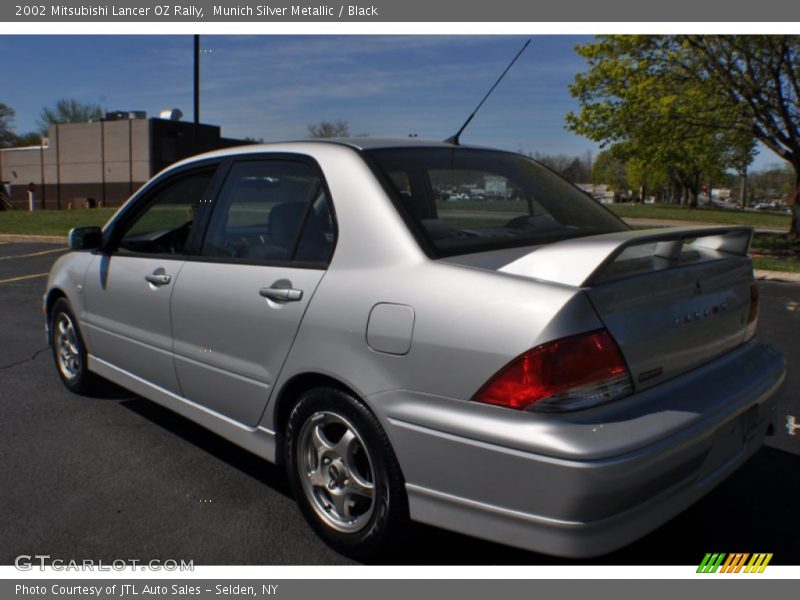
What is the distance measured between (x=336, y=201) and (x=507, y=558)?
162 cm

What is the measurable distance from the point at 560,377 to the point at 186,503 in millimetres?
2053

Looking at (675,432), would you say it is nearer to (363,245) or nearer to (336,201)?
(363,245)

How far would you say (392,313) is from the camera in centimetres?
261

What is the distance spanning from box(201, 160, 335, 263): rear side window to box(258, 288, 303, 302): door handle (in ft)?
0.52

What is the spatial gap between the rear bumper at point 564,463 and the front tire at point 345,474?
90 millimetres

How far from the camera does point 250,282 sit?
3258mm

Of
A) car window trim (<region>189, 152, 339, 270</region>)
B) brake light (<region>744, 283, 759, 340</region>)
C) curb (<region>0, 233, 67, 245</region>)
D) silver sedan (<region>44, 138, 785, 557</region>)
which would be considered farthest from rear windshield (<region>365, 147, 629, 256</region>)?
curb (<region>0, 233, 67, 245</region>)

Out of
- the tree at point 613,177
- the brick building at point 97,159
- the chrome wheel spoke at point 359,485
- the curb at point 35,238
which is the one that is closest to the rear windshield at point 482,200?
the chrome wheel spoke at point 359,485

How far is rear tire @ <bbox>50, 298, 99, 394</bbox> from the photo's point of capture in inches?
195

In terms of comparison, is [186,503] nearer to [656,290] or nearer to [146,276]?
[146,276]

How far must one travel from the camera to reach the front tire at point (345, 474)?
266 cm

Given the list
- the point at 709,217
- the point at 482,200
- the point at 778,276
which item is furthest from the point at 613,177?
the point at 482,200

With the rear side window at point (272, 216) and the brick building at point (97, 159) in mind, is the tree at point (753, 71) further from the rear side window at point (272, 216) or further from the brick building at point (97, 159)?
the brick building at point (97, 159)

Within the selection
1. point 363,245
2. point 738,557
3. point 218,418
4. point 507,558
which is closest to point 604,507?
point 507,558
